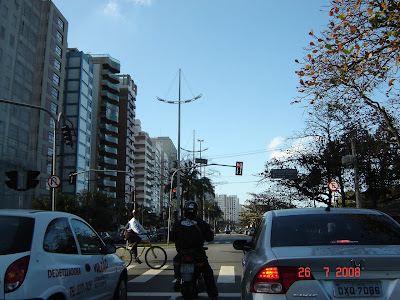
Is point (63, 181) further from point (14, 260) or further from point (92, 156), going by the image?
point (14, 260)

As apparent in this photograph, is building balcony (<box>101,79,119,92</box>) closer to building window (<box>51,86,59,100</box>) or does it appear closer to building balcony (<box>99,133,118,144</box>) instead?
building balcony (<box>99,133,118,144</box>)

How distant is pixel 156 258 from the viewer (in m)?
12.5

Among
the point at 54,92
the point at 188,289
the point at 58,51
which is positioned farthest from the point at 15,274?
the point at 58,51

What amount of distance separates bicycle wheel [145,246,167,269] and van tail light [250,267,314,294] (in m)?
9.27

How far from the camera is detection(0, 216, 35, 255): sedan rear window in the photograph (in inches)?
152

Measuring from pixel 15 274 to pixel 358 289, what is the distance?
2876mm

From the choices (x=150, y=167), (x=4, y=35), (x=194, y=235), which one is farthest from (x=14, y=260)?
(x=150, y=167)

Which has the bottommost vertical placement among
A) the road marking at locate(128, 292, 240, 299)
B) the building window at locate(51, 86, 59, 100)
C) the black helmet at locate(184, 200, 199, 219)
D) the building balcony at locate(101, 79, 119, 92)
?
the road marking at locate(128, 292, 240, 299)

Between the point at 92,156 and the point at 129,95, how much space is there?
25.4 meters

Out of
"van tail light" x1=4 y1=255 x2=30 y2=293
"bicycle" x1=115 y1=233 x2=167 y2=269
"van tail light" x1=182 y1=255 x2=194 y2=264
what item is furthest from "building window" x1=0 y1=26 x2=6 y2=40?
"van tail light" x1=4 y1=255 x2=30 y2=293

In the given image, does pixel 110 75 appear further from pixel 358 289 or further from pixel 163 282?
pixel 358 289

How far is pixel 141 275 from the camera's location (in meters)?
10.9

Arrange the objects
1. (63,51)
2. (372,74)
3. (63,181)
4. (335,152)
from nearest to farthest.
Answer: (372,74) < (335,152) < (63,51) < (63,181)

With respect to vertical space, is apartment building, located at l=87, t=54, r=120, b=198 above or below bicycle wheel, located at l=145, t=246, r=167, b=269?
above
